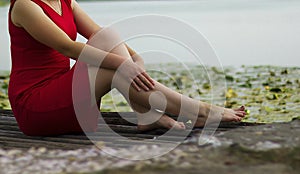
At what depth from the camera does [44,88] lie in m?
3.03

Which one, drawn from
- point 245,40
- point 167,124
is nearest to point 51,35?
point 167,124

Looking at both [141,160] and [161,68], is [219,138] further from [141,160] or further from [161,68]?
[161,68]

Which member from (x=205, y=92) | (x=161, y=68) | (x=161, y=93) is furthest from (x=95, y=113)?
(x=161, y=68)

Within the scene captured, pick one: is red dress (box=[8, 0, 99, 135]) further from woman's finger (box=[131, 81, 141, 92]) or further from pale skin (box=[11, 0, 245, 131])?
woman's finger (box=[131, 81, 141, 92])

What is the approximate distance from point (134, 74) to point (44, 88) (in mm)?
462

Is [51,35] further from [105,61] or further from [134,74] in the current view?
[134,74]

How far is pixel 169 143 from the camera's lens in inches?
111

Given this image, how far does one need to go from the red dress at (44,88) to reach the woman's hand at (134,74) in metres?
0.20

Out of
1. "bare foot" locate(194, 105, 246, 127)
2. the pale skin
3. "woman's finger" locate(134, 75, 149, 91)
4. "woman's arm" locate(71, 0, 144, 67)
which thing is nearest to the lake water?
"woman's arm" locate(71, 0, 144, 67)

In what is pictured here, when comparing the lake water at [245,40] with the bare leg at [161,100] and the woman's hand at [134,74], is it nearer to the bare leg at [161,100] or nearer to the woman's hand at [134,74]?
the bare leg at [161,100]

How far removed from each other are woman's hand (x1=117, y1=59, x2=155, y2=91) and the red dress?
0.20m

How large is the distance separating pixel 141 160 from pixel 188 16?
1096cm

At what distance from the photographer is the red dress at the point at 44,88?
9.87 feet

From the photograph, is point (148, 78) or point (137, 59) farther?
point (137, 59)
